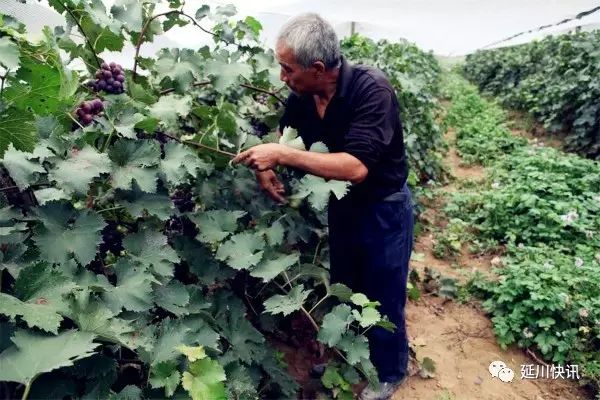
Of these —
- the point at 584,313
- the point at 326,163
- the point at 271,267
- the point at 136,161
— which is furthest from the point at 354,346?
the point at 584,313

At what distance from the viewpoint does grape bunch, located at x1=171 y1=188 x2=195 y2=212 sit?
87.7 inches

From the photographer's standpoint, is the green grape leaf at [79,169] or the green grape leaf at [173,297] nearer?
the green grape leaf at [79,169]

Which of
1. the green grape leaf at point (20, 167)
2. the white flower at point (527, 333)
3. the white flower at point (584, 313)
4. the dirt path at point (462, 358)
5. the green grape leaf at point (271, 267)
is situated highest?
the green grape leaf at point (20, 167)

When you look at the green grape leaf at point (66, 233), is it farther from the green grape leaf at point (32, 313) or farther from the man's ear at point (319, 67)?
the man's ear at point (319, 67)

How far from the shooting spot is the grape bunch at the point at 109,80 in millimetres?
1955

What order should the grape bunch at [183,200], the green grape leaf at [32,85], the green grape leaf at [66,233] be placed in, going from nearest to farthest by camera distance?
1. the green grape leaf at [32,85]
2. the green grape leaf at [66,233]
3. the grape bunch at [183,200]

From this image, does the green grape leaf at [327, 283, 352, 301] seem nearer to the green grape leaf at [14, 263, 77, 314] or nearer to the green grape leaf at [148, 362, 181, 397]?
the green grape leaf at [148, 362, 181, 397]

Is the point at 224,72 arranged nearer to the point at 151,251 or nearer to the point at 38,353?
the point at 151,251

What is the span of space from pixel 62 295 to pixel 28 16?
183cm

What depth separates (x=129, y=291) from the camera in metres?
1.42

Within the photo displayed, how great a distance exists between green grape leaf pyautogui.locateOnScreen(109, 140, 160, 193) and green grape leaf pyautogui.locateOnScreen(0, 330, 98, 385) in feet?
2.04

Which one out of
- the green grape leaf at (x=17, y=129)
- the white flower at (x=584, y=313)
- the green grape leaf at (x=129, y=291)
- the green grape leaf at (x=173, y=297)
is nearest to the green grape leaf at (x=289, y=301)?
the green grape leaf at (x=173, y=297)

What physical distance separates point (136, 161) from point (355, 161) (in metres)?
0.90

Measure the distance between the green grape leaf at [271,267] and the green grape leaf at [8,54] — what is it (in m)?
1.16
